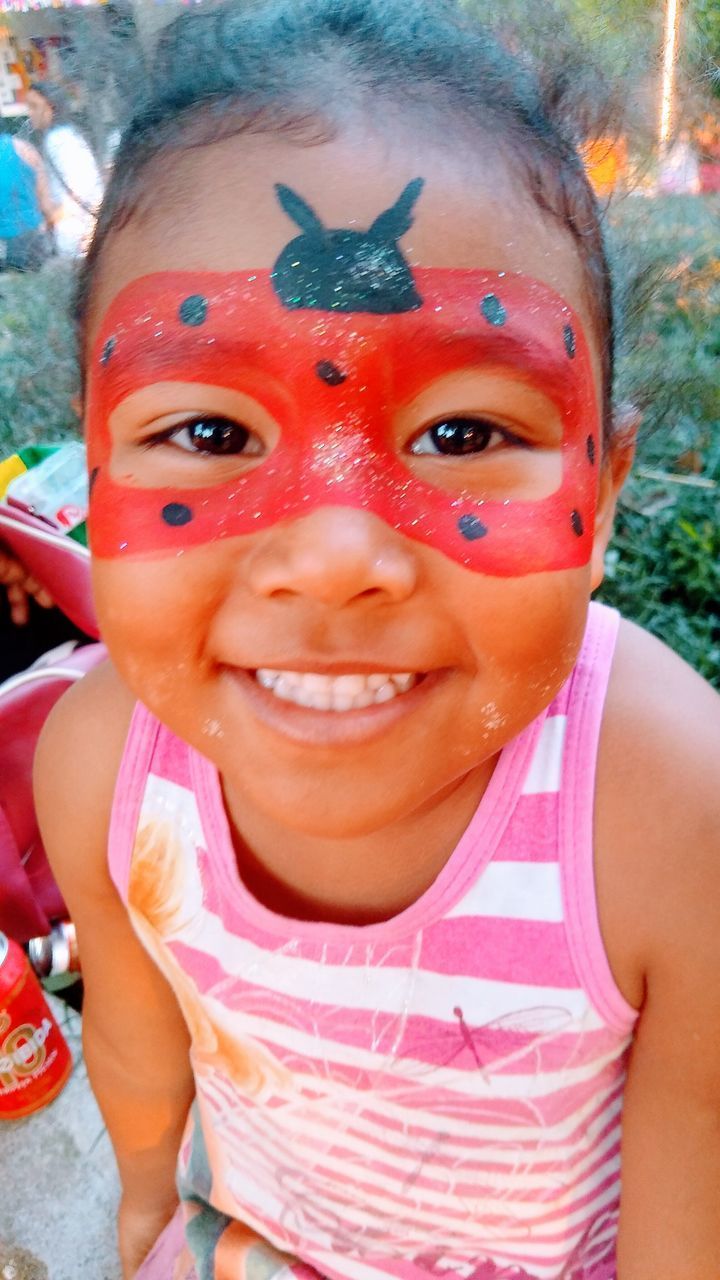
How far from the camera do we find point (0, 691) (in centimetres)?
170

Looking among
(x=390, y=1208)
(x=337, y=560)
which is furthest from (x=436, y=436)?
(x=390, y=1208)

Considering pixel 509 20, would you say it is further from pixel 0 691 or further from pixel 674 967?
pixel 0 691

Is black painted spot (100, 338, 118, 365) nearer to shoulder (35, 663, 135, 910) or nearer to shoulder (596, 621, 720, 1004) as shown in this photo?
shoulder (35, 663, 135, 910)

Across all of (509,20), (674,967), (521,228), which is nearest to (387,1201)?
(674,967)

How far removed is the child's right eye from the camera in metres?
0.87

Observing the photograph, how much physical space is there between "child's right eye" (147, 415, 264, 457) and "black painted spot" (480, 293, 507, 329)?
0.73 ft

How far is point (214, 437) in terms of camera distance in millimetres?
886

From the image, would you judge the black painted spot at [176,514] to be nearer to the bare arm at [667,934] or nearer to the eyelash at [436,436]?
the eyelash at [436,436]

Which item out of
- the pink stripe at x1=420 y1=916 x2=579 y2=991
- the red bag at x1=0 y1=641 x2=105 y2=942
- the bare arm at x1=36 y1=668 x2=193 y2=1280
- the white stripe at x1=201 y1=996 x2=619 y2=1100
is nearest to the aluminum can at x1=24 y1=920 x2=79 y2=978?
the red bag at x1=0 y1=641 x2=105 y2=942

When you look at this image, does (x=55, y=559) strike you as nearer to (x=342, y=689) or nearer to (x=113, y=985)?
(x=113, y=985)

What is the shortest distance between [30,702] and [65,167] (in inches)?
35.5

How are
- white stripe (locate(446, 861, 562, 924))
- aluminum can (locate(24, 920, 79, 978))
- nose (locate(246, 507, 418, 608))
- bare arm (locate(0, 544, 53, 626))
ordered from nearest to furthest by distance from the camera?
1. nose (locate(246, 507, 418, 608))
2. white stripe (locate(446, 861, 562, 924))
3. bare arm (locate(0, 544, 53, 626))
4. aluminum can (locate(24, 920, 79, 978))

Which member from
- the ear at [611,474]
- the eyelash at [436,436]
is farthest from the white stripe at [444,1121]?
the eyelash at [436,436]

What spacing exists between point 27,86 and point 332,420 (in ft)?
2.33
